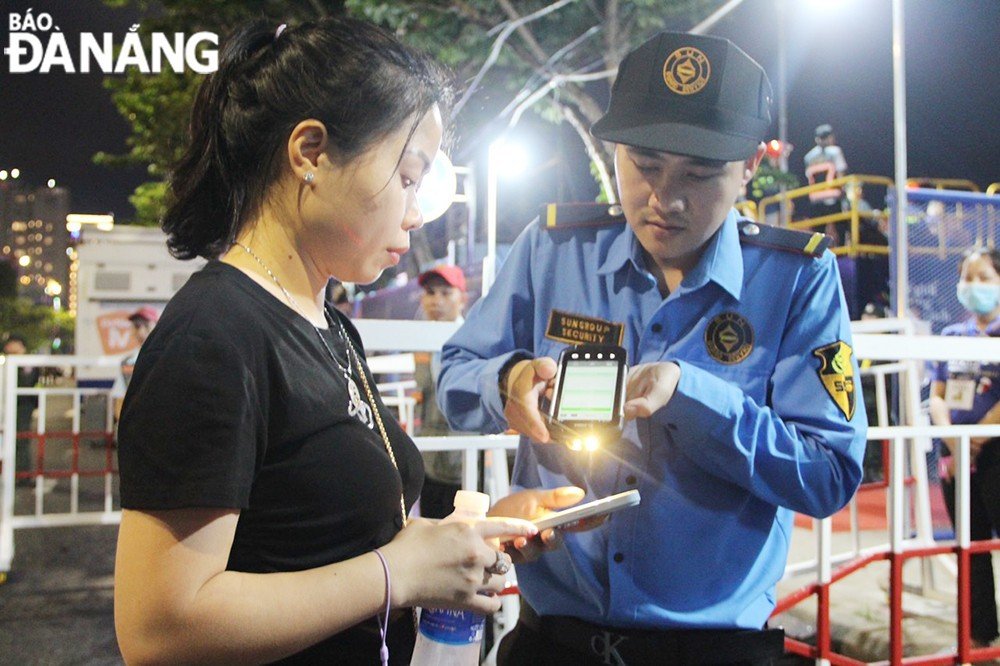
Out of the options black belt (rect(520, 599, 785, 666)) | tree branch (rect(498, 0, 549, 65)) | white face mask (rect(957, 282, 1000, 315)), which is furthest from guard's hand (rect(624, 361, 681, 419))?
tree branch (rect(498, 0, 549, 65))

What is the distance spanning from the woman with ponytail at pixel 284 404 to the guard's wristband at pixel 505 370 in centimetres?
27

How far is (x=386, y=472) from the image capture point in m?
1.20

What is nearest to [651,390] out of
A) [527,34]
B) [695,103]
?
[695,103]

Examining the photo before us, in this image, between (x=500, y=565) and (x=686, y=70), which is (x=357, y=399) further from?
(x=686, y=70)

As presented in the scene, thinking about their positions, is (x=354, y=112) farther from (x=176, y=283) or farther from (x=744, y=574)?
(x=176, y=283)

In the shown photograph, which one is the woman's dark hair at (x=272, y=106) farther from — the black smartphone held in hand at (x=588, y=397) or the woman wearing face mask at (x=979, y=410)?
the woman wearing face mask at (x=979, y=410)

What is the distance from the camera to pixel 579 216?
1880 mm

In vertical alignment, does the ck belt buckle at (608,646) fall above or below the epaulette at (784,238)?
below

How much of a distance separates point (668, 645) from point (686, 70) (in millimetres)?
1108

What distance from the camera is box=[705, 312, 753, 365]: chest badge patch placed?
1.62m

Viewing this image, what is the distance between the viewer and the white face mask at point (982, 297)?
6141 mm

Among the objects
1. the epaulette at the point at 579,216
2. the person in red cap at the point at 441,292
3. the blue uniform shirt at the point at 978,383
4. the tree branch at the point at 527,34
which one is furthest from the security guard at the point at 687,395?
the tree branch at the point at 527,34

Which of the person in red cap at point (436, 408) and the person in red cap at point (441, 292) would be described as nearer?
the person in red cap at point (436, 408)

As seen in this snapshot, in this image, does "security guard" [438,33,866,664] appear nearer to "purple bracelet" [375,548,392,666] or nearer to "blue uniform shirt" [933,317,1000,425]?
"purple bracelet" [375,548,392,666]
